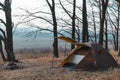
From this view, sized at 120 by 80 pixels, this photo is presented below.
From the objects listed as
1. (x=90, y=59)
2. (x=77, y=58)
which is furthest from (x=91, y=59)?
(x=77, y=58)

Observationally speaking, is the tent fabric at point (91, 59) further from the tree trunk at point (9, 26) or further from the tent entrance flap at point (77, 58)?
the tree trunk at point (9, 26)

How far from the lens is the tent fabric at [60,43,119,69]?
16969 millimetres

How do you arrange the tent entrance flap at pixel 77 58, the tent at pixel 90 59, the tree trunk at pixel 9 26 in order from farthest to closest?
the tree trunk at pixel 9 26, the tent entrance flap at pixel 77 58, the tent at pixel 90 59

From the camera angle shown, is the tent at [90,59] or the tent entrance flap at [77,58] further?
the tent entrance flap at [77,58]

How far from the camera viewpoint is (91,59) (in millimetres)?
17109

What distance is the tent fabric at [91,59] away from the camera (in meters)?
17.0

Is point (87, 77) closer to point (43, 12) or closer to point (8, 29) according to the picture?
point (8, 29)

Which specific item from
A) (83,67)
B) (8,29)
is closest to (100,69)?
(83,67)

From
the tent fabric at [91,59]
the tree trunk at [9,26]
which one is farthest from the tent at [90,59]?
the tree trunk at [9,26]

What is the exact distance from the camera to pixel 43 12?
3650cm

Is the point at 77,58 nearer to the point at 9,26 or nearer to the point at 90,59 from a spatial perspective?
the point at 90,59

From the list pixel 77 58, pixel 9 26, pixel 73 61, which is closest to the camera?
pixel 77 58

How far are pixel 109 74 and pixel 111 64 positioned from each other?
310 centimetres

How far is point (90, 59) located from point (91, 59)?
0.15 ft
